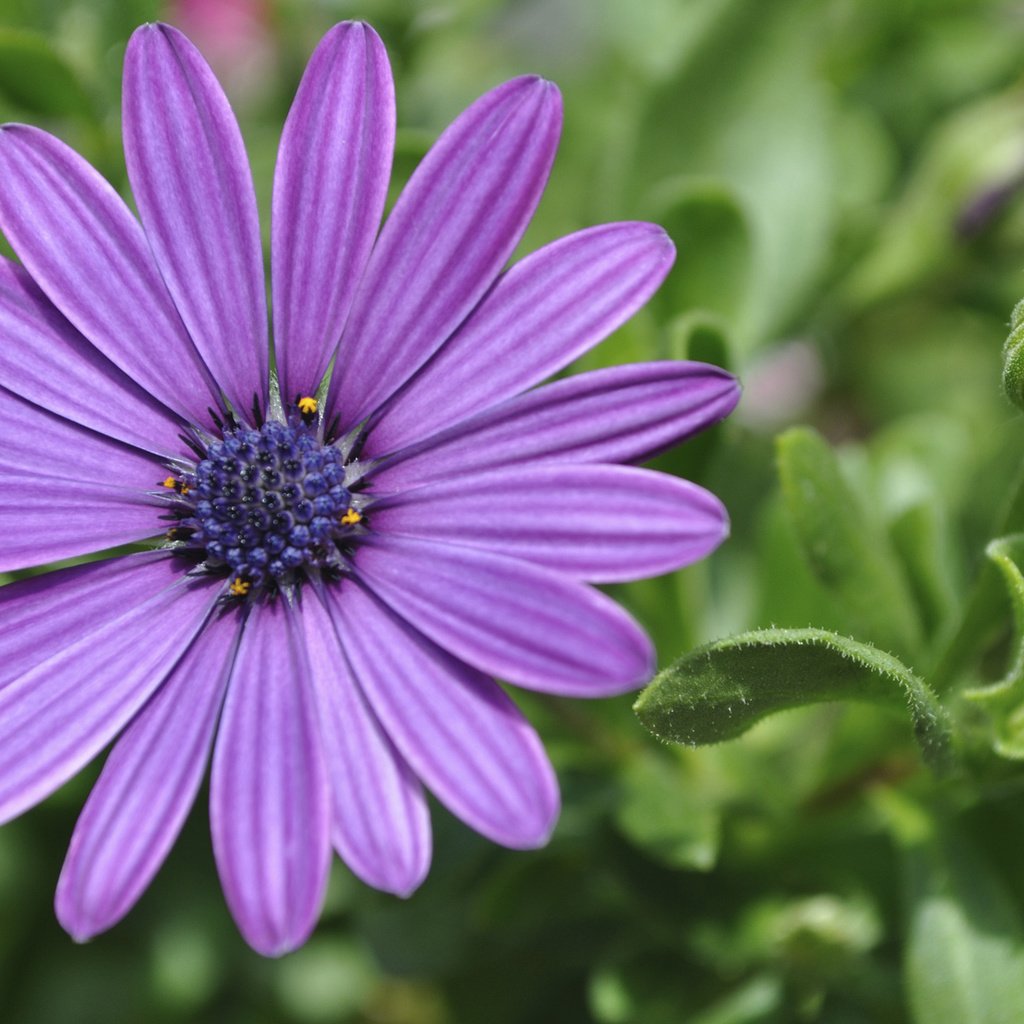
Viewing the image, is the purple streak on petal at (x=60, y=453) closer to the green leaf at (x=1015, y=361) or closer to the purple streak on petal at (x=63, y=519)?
the purple streak on petal at (x=63, y=519)

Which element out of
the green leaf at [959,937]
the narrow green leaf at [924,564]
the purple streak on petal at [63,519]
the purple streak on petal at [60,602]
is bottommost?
the green leaf at [959,937]

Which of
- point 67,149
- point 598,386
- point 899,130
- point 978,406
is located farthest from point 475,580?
point 899,130

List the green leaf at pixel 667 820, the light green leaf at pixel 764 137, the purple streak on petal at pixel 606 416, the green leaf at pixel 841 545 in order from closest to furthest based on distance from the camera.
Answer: the purple streak on petal at pixel 606 416, the green leaf at pixel 841 545, the green leaf at pixel 667 820, the light green leaf at pixel 764 137

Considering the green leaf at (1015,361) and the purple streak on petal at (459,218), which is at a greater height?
the purple streak on petal at (459,218)

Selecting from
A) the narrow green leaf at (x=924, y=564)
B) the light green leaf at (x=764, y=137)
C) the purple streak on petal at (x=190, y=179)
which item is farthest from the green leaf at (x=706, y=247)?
the purple streak on petal at (x=190, y=179)

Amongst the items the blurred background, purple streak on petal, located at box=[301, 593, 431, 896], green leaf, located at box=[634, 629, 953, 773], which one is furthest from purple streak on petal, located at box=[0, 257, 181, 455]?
green leaf, located at box=[634, 629, 953, 773]

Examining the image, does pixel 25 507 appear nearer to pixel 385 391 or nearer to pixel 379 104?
pixel 385 391

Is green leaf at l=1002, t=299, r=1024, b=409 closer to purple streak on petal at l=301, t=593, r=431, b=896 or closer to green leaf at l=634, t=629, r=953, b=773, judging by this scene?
green leaf at l=634, t=629, r=953, b=773
